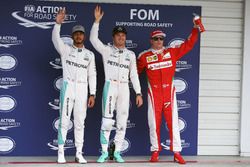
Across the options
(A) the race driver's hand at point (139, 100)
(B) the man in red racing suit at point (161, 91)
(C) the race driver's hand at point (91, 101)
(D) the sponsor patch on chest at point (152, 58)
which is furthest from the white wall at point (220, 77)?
(C) the race driver's hand at point (91, 101)

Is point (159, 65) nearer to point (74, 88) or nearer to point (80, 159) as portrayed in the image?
point (74, 88)

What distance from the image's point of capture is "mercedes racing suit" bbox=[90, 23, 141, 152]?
6.18 meters

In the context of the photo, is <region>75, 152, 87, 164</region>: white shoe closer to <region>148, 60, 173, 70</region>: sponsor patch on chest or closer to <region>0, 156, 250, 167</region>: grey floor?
<region>0, 156, 250, 167</region>: grey floor

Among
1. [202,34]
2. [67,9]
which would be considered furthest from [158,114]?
[67,9]

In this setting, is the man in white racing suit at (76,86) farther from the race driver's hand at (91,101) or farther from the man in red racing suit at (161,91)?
the man in red racing suit at (161,91)

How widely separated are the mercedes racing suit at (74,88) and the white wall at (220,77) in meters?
1.76

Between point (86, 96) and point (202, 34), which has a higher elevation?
point (202, 34)

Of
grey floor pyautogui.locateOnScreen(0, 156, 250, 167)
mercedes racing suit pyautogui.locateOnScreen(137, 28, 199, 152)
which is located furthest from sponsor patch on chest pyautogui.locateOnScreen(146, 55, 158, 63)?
grey floor pyautogui.locateOnScreen(0, 156, 250, 167)

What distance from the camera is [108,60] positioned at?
245 inches

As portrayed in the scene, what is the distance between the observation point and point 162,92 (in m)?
6.31

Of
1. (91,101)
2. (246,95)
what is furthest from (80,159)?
(246,95)

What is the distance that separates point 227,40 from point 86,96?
2.25 meters

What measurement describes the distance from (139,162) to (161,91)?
3.20 ft

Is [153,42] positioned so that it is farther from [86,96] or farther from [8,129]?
[8,129]
